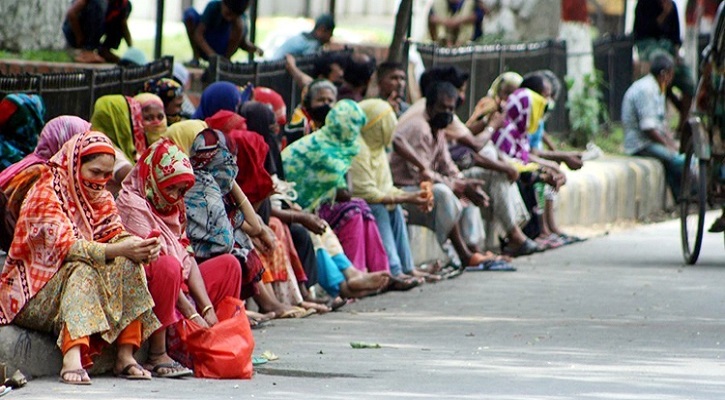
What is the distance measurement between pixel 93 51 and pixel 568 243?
468 centimetres

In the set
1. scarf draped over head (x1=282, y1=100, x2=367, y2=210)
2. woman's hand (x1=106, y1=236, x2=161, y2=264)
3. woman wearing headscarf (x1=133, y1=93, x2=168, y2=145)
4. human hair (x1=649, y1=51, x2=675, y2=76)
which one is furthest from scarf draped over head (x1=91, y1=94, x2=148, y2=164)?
human hair (x1=649, y1=51, x2=675, y2=76)

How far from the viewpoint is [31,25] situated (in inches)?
585

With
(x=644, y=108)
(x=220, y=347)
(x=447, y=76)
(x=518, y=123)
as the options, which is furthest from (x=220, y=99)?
(x=644, y=108)

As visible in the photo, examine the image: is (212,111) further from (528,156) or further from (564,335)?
(528,156)

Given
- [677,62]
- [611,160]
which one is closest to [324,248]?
[611,160]

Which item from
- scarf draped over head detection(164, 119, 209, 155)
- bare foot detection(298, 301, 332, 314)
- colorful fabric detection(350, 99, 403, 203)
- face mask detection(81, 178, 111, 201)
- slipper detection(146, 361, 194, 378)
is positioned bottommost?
bare foot detection(298, 301, 332, 314)

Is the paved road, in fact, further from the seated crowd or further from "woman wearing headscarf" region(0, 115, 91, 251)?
"woman wearing headscarf" region(0, 115, 91, 251)

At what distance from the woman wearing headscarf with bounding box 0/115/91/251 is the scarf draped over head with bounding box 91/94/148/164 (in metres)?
1.69

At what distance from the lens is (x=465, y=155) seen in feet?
47.9

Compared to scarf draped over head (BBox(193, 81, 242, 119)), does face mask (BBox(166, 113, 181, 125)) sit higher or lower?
lower

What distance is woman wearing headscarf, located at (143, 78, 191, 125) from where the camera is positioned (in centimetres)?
1125

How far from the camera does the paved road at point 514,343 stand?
789cm

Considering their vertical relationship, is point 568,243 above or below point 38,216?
below

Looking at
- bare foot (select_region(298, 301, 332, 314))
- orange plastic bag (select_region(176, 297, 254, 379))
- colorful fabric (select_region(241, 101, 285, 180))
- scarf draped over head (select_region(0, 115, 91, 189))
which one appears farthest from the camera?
bare foot (select_region(298, 301, 332, 314))
